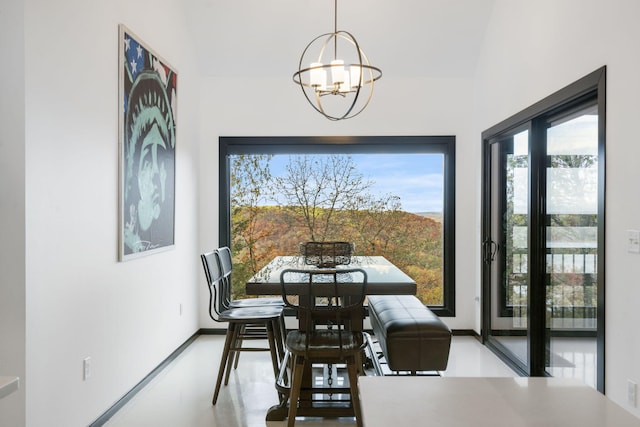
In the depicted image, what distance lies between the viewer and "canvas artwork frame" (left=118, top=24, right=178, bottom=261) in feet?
10.6

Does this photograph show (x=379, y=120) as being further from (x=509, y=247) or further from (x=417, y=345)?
(x=417, y=345)

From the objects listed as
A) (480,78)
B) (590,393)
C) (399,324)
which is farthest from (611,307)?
(480,78)

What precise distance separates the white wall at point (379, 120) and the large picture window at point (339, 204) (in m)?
0.15

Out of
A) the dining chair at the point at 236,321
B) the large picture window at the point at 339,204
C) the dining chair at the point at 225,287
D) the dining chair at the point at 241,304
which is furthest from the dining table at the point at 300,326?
the large picture window at the point at 339,204

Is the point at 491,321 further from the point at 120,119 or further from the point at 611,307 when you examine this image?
the point at 120,119

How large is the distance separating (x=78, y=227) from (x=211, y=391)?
1.59 metres

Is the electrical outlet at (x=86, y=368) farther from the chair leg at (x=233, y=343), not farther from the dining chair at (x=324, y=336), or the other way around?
the dining chair at (x=324, y=336)

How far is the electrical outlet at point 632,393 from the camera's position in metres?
2.43

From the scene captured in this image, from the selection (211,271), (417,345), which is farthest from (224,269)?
(417,345)

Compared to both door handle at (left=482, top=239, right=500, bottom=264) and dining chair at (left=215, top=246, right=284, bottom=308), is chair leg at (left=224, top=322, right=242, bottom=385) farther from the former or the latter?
door handle at (left=482, top=239, right=500, bottom=264)

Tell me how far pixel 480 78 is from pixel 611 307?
293 cm

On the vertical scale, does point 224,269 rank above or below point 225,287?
above

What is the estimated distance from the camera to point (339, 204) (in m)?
5.41

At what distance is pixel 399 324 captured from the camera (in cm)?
320
